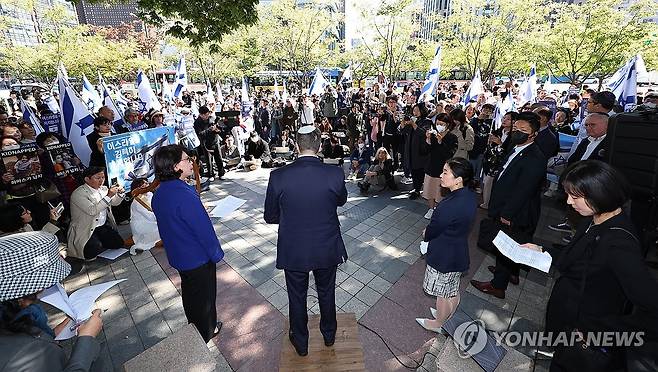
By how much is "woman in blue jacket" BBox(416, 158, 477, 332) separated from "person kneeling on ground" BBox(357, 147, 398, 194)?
15.2 feet

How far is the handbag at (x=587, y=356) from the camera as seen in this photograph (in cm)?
198

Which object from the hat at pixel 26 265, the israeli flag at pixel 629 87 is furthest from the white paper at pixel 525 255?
the israeli flag at pixel 629 87

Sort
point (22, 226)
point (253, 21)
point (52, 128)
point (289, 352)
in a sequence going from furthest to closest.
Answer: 1. point (52, 128)
2. point (253, 21)
3. point (22, 226)
4. point (289, 352)

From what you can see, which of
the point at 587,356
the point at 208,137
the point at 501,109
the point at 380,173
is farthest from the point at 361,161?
the point at 587,356

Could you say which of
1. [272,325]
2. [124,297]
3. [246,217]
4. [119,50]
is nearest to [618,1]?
[246,217]

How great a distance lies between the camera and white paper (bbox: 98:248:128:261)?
16.6 feet

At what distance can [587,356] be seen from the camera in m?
2.03

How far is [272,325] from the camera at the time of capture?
3.61 meters

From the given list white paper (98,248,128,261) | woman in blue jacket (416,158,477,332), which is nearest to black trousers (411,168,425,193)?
woman in blue jacket (416,158,477,332)

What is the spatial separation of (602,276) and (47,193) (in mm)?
6829

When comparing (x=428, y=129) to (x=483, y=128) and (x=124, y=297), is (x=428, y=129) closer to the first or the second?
(x=483, y=128)

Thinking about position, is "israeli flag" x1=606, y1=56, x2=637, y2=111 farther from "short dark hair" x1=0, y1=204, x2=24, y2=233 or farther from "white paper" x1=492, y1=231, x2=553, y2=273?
"short dark hair" x1=0, y1=204, x2=24, y2=233

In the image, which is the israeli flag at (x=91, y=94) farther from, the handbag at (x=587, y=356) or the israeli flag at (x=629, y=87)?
the israeli flag at (x=629, y=87)

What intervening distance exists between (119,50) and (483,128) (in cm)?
2946
